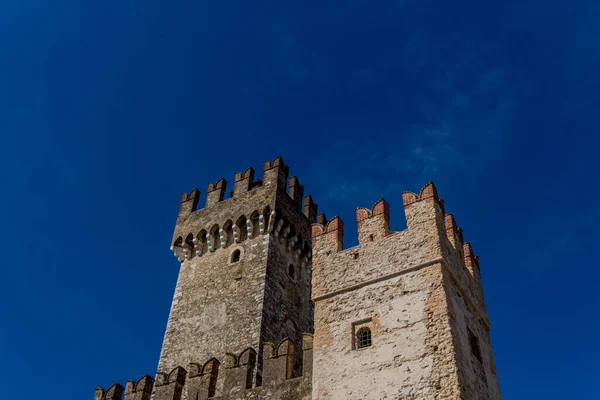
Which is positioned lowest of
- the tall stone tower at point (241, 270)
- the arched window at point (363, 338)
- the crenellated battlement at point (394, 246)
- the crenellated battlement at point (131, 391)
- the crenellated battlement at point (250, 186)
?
the arched window at point (363, 338)

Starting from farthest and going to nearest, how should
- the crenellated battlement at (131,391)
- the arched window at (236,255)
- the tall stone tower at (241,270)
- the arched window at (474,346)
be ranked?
the arched window at (236,255) < the tall stone tower at (241,270) < the crenellated battlement at (131,391) < the arched window at (474,346)

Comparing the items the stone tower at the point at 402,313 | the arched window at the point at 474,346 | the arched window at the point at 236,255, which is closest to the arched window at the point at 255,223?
the arched window at the point at 236,255

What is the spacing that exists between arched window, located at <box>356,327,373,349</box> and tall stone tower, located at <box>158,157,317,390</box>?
5.29 meters

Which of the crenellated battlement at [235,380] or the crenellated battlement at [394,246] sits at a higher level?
the crenellated battlement at [394,246]

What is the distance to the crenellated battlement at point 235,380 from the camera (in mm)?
11609

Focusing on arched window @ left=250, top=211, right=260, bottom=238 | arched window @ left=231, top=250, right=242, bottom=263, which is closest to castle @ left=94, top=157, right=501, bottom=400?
arched window @ left=231, top=250, right=242, bottom=263

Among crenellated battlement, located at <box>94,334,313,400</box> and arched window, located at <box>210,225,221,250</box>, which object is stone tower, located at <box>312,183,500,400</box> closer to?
crenellated battlement, located at <box>94,334,313,400</box>

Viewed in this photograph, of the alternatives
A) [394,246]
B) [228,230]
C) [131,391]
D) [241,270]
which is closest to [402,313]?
[394,246]

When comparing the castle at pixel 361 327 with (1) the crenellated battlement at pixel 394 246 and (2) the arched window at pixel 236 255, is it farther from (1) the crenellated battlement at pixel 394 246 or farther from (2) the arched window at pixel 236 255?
(2) the arched window at pixel 236 255

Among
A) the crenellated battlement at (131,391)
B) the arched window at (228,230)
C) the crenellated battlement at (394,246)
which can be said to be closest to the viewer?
the crenellated battlement at (394,246)

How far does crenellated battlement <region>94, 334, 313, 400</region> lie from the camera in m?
11.6

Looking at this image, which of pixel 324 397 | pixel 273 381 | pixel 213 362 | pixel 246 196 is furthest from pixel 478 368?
pixel 246 196

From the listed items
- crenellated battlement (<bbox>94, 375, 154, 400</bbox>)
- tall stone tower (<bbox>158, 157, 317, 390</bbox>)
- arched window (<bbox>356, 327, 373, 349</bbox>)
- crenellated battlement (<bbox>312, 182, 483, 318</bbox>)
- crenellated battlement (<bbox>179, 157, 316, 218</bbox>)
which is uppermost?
crenellated battlement (<bbox>179, 157, 316, 218</bbox>)

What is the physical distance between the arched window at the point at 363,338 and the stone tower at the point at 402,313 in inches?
0.7
